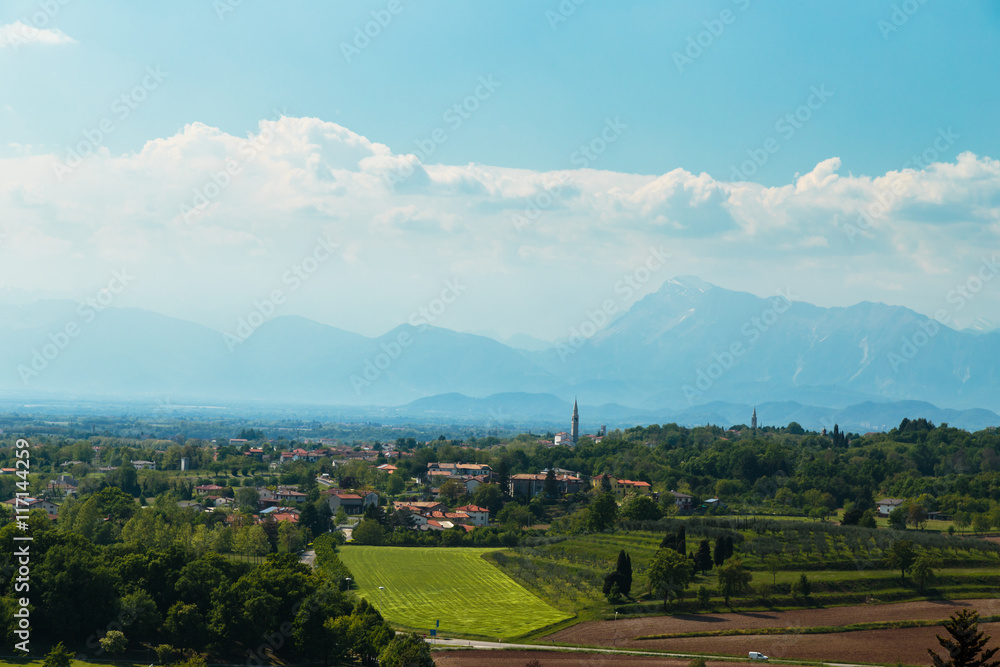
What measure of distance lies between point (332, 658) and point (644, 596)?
54.2 feet

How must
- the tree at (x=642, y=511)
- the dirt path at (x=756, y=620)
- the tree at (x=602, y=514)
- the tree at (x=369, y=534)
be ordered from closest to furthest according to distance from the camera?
1. the dirt path at (x=756, y=620)
2. the tree at (x=369, y=534)
3. the tree at (x=602, y=514)
4. the tree at (x=642, y=511)

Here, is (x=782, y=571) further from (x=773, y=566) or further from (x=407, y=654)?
(x=407, y=654)

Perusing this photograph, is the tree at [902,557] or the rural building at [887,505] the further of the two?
the rural building at [887,505]

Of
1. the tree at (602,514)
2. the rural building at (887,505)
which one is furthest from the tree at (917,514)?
the tree at (602,514)

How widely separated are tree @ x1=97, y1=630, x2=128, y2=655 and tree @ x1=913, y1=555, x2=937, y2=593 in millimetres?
36040

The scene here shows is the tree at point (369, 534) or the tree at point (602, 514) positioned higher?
the tree at point (602, 514)

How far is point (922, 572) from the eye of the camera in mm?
41844

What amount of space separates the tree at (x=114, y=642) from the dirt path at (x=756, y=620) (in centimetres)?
1610

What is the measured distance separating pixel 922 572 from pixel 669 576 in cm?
1309

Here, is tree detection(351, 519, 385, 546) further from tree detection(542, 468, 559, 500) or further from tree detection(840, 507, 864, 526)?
tree detection(840, 507, 864, 526)

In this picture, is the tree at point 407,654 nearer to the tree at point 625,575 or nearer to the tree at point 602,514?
the tree at point 625,575

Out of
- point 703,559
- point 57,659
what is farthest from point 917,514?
point 57,659

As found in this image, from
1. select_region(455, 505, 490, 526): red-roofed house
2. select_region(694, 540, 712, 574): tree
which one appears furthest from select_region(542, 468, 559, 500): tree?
select_region(694, 540, 712, 574): tree

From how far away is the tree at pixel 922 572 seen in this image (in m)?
41.8
